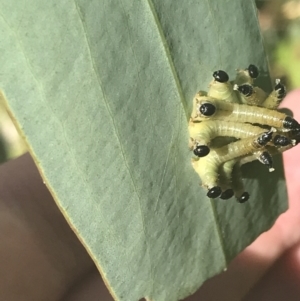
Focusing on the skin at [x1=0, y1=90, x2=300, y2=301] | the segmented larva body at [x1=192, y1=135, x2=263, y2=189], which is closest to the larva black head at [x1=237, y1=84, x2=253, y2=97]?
the segmented larva body at [x1=192, y1=135, x2=263, y2=189]

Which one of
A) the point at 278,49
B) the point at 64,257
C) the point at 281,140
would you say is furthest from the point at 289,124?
the point at 278,49

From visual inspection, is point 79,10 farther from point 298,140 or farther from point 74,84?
point 298,140

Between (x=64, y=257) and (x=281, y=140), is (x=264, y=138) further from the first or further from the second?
(x=64, y=257)

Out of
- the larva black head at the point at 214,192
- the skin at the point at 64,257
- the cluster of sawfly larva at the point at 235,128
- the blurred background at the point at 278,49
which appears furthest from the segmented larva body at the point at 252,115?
the blurred background at the point at 278,49

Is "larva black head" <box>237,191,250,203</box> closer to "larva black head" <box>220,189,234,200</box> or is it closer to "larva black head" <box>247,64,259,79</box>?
"larva black head" <box>220,189,234,200</box>

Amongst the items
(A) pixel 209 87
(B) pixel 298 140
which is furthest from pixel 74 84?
(B) pixel 298 140

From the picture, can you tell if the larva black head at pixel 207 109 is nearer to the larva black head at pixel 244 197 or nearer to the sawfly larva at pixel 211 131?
the sawfly larva at pixel 211 131
